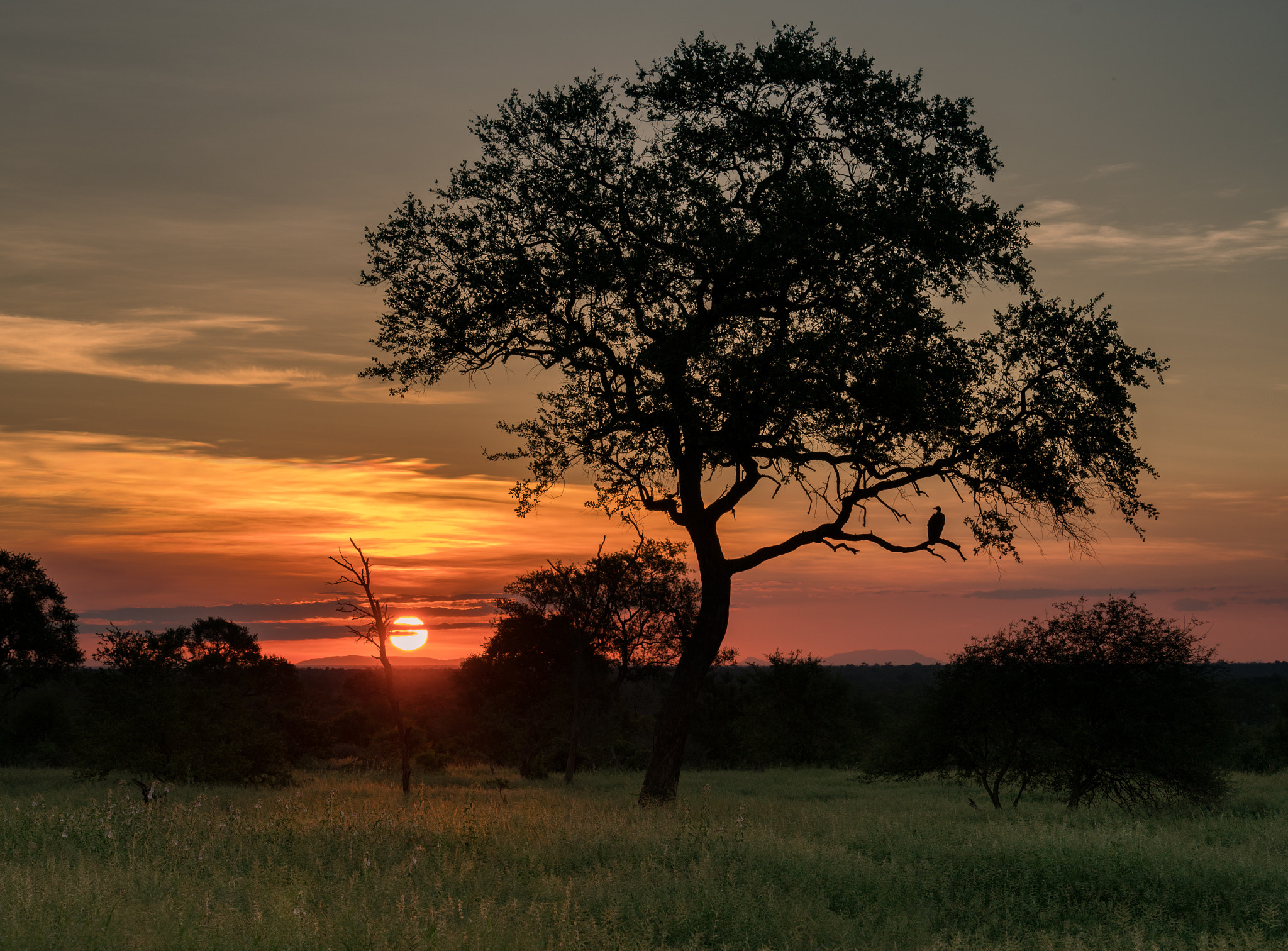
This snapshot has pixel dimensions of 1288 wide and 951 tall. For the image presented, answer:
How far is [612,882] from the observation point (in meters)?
11.1

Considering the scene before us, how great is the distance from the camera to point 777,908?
1012cm

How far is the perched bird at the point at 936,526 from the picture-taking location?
2067 centimetres

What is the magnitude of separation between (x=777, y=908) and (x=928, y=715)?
49.9ft

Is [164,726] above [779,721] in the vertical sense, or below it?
above

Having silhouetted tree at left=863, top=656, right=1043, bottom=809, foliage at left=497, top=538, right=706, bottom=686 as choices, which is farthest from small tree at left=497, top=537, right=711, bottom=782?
silhouetted tree at left=863, top=656, right=1043, bottom=809

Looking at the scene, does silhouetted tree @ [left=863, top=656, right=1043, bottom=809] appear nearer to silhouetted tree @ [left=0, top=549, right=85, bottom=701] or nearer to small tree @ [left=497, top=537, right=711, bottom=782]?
small tree @ [left=497, top=537, right=711, bottom=782]

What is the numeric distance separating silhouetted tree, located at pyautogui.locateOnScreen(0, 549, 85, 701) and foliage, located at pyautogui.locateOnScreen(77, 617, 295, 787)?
43.2 feet

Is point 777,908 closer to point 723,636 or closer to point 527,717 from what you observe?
point 723,636

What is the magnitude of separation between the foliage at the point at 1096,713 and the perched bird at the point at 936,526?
4306mm

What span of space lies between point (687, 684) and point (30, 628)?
117 feet

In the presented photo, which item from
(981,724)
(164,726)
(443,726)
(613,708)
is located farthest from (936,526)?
(443,726)

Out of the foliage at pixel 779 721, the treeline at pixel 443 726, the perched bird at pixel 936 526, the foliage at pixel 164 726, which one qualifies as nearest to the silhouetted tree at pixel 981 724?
the perched bird at pixel 936 526

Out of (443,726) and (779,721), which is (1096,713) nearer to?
(779,721)

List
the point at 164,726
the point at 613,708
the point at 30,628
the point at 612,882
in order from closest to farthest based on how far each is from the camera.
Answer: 1. the point at 612,882
2. the point at 164,726
3. the point at 30,628
4. the point at 613,708
